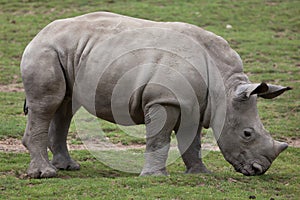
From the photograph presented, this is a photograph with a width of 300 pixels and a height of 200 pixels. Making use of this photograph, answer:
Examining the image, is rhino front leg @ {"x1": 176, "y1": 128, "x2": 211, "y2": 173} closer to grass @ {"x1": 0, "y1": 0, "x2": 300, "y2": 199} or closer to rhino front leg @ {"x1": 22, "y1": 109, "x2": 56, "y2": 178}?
grass @ {"x1": 0, "y1": 0, "x2": 300, "y2": 199}

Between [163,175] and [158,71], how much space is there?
1.29 m

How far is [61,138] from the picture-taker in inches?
405

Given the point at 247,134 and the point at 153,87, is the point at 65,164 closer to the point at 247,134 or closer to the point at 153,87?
the point at 153,87

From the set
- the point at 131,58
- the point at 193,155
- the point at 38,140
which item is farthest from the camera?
the point at 193,155

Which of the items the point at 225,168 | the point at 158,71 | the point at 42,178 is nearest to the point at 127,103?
the point at 158,71

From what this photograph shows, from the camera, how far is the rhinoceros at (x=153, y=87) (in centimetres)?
910

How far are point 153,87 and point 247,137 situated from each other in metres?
1.36

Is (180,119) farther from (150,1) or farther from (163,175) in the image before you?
(150,1)

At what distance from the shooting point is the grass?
8602 mm

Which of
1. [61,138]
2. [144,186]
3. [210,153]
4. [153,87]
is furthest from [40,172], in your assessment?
[210,153]

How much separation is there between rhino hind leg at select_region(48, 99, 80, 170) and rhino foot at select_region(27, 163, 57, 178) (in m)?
0.74

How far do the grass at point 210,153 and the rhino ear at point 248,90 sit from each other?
104cm

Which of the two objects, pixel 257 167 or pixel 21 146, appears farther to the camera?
pixel 21 146

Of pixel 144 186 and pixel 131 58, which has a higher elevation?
pixel 131 58
